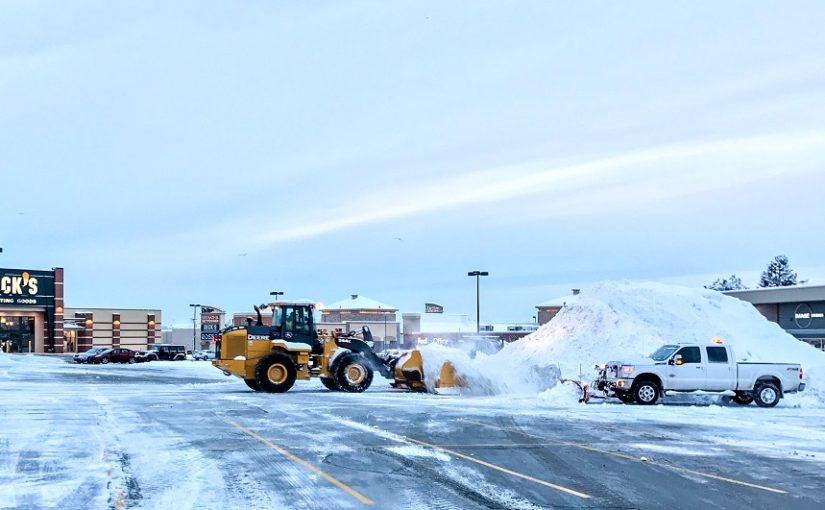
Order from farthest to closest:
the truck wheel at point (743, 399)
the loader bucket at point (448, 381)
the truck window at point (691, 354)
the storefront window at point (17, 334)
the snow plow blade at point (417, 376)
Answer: the storefront window at point (17, 334)
the snow plow blade at point (417, 376)
the loader bucket at point (448, 381)
the truck wheel at point (743, 399)
the truck window at point (691, 354)

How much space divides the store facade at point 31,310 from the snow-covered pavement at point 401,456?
6974 centimetres

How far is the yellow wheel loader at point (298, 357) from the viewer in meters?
28.2

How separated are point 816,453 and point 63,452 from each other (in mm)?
12604

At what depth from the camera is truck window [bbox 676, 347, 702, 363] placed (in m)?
25.8

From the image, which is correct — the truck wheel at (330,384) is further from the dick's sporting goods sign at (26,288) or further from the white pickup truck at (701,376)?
the dick's sporting goods sign at (26,288)

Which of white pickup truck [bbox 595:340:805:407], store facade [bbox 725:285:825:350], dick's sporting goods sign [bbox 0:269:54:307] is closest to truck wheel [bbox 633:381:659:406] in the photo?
white pickup truck [bbox 595:340:805:407]

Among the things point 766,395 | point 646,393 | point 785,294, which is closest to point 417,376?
point 646,393

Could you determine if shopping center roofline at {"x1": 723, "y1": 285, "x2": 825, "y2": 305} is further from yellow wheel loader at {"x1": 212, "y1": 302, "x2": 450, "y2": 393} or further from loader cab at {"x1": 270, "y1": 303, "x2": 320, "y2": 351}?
loader cab at {"x1": 270, "y1": 303, "x2": 320, "y2": 351}

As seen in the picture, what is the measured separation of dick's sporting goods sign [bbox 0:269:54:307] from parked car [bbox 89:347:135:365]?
68.5ft

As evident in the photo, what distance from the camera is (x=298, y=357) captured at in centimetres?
2878

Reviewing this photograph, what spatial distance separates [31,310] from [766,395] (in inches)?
3192

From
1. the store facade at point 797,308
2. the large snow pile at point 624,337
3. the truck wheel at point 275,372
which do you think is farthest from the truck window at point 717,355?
the store facade at point 797,308

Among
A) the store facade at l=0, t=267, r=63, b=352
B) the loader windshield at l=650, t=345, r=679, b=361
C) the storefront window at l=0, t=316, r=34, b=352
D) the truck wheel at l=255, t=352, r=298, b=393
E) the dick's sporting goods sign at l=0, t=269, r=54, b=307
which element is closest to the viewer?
the loader windshield at l=650, t=345, r=679, b=361

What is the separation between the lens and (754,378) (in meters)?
25.8
